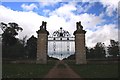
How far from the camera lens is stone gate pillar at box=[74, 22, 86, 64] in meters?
26.7

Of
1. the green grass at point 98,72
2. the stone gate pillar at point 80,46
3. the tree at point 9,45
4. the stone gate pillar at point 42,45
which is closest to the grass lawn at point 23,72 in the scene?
the green grass at point 98,72

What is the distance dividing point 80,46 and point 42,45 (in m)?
4.08

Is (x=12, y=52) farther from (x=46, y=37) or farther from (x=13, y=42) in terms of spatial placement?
(x=46, y=37)

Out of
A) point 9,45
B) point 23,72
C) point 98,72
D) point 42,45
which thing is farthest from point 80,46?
point 9,45

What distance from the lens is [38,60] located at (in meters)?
27.0

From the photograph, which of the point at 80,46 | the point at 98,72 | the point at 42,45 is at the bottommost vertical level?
the point at 98,72

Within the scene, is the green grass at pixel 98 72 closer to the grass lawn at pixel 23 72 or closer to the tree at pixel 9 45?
the grass lawn at pixel 23 72

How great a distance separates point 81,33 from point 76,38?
0.77 m

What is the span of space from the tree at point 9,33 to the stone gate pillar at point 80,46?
29705mm

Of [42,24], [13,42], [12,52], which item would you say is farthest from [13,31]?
[42,24]

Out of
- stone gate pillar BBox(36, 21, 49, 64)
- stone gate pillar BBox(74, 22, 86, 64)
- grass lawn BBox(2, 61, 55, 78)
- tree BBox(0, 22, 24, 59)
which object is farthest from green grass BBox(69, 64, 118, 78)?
tree BBox(0, 22, 24, 59)

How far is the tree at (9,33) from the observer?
54.6 meters

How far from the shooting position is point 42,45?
89.3 ft

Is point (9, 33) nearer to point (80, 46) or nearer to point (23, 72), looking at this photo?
point (80, 46)
